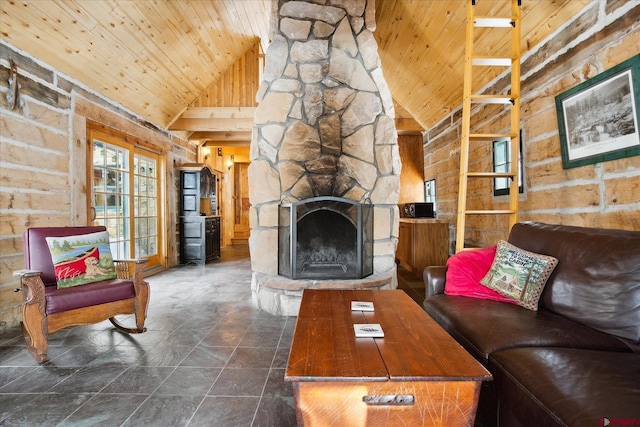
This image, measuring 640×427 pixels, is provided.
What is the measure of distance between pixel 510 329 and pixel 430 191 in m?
4.08

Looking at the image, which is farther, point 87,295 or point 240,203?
point 240,203

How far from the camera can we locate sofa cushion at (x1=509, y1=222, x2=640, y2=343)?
1310 mm

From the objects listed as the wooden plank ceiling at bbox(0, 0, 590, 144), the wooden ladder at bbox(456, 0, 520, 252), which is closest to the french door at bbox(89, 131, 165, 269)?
the wooden plank ceiling at bbox(0, 0, 590, 144)

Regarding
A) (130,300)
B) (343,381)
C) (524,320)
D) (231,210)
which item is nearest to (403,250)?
(524,320)

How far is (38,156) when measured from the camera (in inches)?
107

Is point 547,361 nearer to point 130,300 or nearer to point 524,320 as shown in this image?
point 524,320

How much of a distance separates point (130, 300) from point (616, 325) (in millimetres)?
2914

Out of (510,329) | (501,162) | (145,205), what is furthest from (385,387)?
(145,205)

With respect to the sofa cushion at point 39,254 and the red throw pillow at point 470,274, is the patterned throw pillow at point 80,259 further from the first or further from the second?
the red throw pillow at point 470,274

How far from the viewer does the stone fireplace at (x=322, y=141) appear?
302cm

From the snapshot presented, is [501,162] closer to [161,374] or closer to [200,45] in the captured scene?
[161,374]

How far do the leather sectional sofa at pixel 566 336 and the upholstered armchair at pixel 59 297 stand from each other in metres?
2.19

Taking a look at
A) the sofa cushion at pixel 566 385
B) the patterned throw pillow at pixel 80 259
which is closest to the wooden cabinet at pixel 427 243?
the sofa cushion at pixel 566 385

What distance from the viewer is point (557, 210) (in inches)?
93.7
